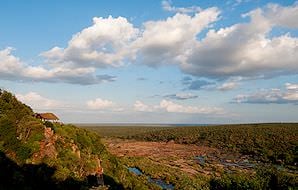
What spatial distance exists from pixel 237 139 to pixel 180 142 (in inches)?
1202

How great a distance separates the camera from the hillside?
128ft

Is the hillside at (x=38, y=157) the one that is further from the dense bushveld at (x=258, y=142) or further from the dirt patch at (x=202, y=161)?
the dense bushveld at (x=258, y=142)

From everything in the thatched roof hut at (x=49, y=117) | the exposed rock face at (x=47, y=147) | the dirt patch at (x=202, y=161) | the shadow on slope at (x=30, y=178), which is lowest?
the dirt patch at (x=202, y=161)

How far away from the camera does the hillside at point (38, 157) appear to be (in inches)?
1540

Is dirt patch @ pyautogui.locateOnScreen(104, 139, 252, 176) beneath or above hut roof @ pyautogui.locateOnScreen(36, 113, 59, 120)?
beneath

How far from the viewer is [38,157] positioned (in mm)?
42531

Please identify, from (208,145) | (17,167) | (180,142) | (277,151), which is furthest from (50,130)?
(180,142)

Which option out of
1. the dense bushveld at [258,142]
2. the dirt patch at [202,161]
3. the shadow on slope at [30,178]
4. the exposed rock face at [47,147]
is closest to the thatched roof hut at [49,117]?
the exposed rock face at [47,147]

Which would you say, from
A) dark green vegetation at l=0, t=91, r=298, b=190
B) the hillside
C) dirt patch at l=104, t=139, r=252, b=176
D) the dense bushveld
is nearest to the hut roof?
dark green vegetation at l=0, t=91, r=298, b=190

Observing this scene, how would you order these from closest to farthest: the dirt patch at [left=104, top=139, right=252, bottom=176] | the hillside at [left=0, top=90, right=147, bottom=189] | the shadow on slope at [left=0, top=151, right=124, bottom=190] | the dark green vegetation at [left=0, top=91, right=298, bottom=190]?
the shadow on slope at [left=0, top=151, right=124, bottom=190] → the hillside at [left=0, top=90, right=147, bottom=189] → the dark green vegetation at [left=0, top=91, right=298, bottom=190] → the dirt patch at [left=104, top=139, right=252, bottom=176]

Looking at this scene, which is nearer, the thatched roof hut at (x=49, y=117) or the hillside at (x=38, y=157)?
the hillside at (x=38, y=157)

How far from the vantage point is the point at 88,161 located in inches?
1934

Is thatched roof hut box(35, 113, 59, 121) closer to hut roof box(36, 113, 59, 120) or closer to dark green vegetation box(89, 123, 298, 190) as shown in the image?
hut roof box(36, 113, 59, 120)

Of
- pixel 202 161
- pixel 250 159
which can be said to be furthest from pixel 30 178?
pixel 250 159
